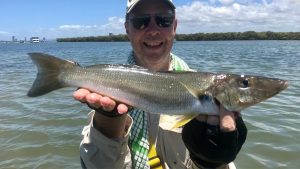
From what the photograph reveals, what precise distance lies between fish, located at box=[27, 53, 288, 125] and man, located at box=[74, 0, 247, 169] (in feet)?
0.41

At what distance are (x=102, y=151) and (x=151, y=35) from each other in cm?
147

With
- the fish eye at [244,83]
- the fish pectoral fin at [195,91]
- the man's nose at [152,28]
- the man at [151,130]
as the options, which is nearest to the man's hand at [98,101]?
the man at [151,130]

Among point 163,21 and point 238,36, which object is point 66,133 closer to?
point 163,21

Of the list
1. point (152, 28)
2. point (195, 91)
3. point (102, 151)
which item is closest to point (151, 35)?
point (152, 28)

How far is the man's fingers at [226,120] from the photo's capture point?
3801 millimetres

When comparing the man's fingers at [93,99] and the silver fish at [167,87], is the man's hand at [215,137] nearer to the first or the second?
the silver fish at [167,87]

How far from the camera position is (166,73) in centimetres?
412

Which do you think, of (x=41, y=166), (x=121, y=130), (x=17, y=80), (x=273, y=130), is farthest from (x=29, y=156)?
(x=17, y=80)

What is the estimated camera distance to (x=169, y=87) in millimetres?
4020

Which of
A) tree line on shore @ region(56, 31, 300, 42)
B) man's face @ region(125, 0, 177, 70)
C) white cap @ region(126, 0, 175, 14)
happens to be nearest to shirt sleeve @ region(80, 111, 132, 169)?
man's face @ region(125, 0, 177, 70)

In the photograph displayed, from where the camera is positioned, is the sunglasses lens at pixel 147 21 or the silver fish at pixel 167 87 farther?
the sunglasses lens at pixel 147 21

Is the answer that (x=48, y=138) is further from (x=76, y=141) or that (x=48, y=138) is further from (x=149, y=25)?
(x=149, y=25)

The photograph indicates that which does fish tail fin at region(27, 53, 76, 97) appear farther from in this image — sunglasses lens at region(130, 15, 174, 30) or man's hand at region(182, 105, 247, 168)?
man's hand at region(182, 105, 247, 168)

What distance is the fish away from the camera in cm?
386
